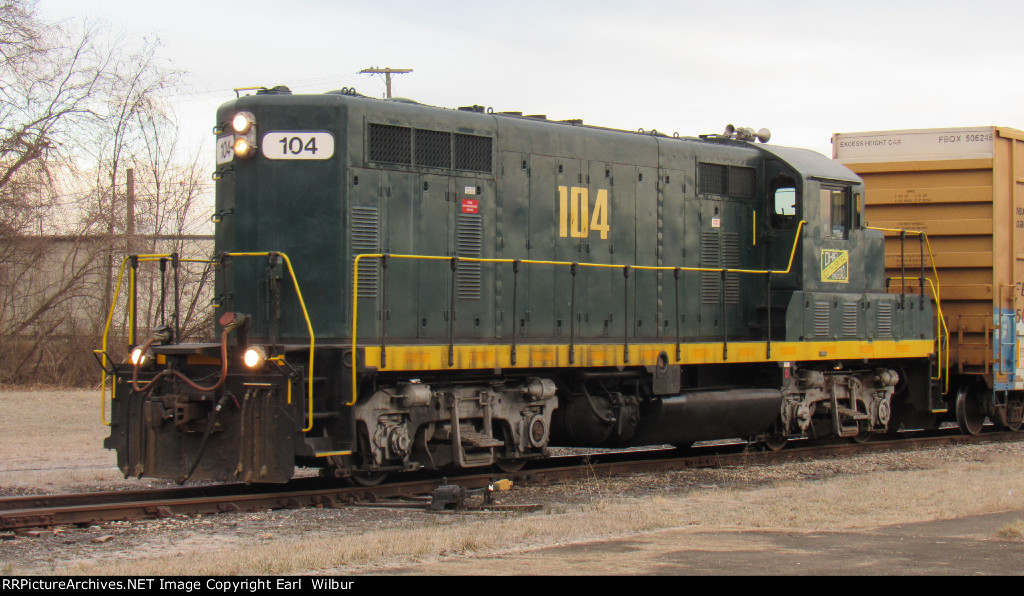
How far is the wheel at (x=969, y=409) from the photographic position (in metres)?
15.5

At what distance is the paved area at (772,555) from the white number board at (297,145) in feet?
14.8

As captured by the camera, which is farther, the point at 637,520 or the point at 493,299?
the point at 493,299

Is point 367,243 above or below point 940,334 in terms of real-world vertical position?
above

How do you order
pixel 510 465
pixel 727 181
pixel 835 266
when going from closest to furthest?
pixel 510 465, pixel 727 181, pixel 835 266

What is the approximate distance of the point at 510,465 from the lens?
426 inches

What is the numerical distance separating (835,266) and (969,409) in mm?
4266

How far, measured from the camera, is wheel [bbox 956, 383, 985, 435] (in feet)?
50.9

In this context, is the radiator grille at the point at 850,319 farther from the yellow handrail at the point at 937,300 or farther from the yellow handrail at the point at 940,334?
the yellow handrail at the point at 940,334

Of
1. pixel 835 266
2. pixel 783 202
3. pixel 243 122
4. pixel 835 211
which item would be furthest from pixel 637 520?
pixel 835 211

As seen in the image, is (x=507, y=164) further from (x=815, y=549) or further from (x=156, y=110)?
(x=156, y=110)

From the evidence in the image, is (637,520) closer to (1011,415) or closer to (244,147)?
(244,147)

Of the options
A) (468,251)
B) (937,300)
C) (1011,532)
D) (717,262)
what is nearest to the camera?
(1011,532)

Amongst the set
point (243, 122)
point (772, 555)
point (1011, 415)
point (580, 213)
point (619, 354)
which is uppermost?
point (243, 122)

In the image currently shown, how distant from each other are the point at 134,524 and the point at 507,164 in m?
4.99
